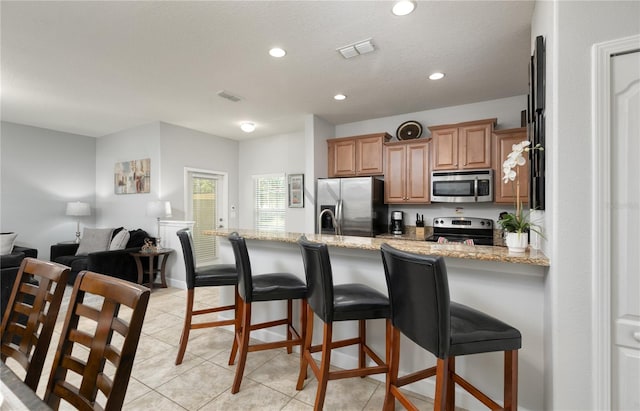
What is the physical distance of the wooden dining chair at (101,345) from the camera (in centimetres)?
87

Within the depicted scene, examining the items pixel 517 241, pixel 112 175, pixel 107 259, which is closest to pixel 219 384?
pixel 517 241

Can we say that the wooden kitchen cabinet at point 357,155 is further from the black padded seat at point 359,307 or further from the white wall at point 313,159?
the black padded seat at point 359,307

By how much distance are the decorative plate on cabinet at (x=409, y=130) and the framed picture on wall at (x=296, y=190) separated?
196cm

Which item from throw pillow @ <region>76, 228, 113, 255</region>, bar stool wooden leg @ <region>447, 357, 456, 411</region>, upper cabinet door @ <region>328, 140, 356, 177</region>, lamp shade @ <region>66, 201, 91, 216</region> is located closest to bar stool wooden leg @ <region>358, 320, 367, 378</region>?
bar stool wooden leg @ <region>447, 357, 456, 411</region>

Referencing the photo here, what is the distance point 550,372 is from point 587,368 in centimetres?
18

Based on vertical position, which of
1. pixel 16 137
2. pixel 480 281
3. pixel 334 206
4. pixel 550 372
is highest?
pixel 16 137

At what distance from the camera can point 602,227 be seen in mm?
1229

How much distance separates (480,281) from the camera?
1.77 meters

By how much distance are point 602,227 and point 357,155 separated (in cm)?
345

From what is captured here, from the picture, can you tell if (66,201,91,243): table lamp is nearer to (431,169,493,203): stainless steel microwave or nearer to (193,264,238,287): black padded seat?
(193,264,238,287): black padded seat

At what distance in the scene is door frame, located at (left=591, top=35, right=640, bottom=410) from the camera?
1.22m

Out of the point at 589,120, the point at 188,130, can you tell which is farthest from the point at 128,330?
the point at 188,130

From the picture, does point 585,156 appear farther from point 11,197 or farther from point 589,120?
point 11,197

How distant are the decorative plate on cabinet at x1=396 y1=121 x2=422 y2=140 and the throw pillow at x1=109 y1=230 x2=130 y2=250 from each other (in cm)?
449
